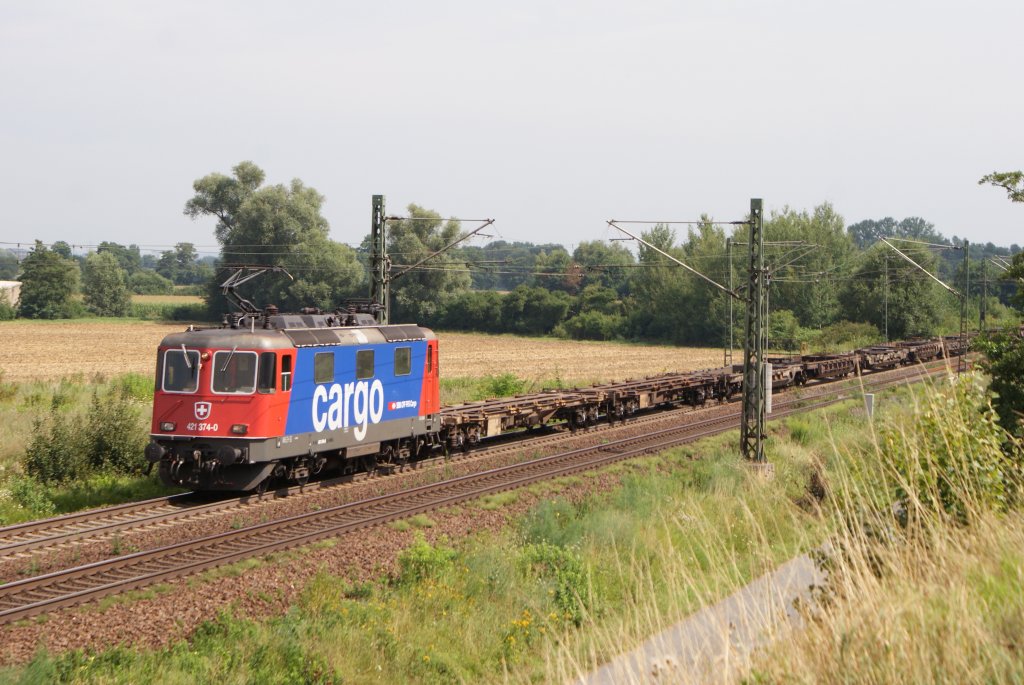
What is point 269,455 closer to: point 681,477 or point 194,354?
point 194,354

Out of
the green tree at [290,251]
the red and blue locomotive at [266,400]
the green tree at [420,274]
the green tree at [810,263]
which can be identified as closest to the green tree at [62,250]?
the green tree at [290,251]

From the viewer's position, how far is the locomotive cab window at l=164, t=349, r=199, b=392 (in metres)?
16.9

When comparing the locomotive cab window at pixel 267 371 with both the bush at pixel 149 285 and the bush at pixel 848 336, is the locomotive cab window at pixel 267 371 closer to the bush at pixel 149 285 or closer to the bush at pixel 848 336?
the bush at pixel 848 336

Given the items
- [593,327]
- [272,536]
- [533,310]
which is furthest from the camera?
[533,310]

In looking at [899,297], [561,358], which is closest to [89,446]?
[561,358]

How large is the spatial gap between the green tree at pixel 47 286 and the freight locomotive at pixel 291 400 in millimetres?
63293

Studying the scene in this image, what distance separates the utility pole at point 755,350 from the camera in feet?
67.5

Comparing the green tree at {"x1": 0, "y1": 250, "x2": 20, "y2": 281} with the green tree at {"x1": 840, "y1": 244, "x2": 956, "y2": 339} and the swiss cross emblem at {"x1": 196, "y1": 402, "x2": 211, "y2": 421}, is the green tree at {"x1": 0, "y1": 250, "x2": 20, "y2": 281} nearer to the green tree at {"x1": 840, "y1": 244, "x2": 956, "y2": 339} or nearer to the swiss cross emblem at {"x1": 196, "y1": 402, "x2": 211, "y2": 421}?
the green tree at {"x1": 840, "y1": 244, "x2": 956, "y2": 339}

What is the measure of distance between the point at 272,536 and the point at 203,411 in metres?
3.08

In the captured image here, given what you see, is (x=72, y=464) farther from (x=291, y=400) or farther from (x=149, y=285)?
(x=149, y=285)

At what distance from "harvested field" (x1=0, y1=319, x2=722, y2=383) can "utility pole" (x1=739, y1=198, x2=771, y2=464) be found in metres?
21.6

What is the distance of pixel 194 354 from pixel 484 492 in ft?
19.1

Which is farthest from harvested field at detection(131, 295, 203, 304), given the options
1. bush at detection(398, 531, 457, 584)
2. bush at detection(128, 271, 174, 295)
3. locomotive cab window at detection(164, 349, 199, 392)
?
bush at detection(398, 531, 457, 584)

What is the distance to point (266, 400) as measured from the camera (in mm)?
16609
